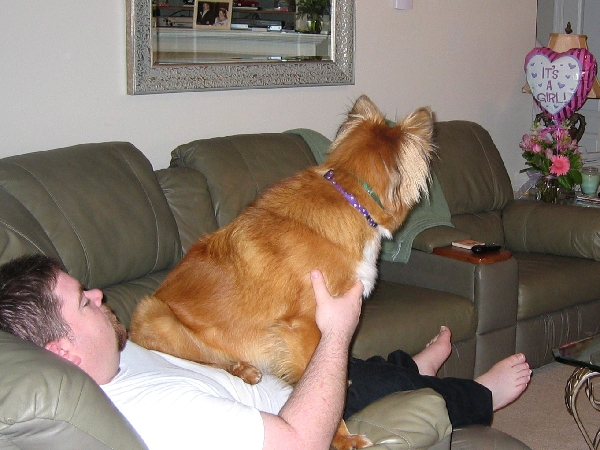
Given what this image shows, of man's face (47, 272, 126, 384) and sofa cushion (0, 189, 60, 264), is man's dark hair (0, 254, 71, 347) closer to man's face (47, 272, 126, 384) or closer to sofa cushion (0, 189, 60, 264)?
man's face (47, 272, 126, 384)

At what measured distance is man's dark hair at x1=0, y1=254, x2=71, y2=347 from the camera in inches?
49.6

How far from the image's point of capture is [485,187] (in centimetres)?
395

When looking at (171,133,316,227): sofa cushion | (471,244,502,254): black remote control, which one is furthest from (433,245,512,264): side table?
(171,133,316,227): sofa cushion

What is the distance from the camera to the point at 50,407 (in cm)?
106

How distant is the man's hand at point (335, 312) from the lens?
154 cm

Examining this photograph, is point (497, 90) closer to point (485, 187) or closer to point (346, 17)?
point (485, 187)

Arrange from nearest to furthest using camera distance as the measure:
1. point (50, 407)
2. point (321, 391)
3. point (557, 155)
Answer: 1. point (50, 407)
2. point (321, 391)
3. point (557, 155)

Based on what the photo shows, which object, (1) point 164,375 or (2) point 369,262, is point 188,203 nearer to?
(2) point 369,262

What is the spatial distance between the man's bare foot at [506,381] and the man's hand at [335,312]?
956mm

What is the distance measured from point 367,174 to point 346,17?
1.90 metres

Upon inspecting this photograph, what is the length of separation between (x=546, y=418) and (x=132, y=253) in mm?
1782

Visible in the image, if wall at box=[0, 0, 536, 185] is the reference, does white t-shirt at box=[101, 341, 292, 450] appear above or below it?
below

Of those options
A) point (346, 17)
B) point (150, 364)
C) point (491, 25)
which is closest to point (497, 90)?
point (491, 25)

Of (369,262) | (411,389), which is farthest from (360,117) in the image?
(411,389)
